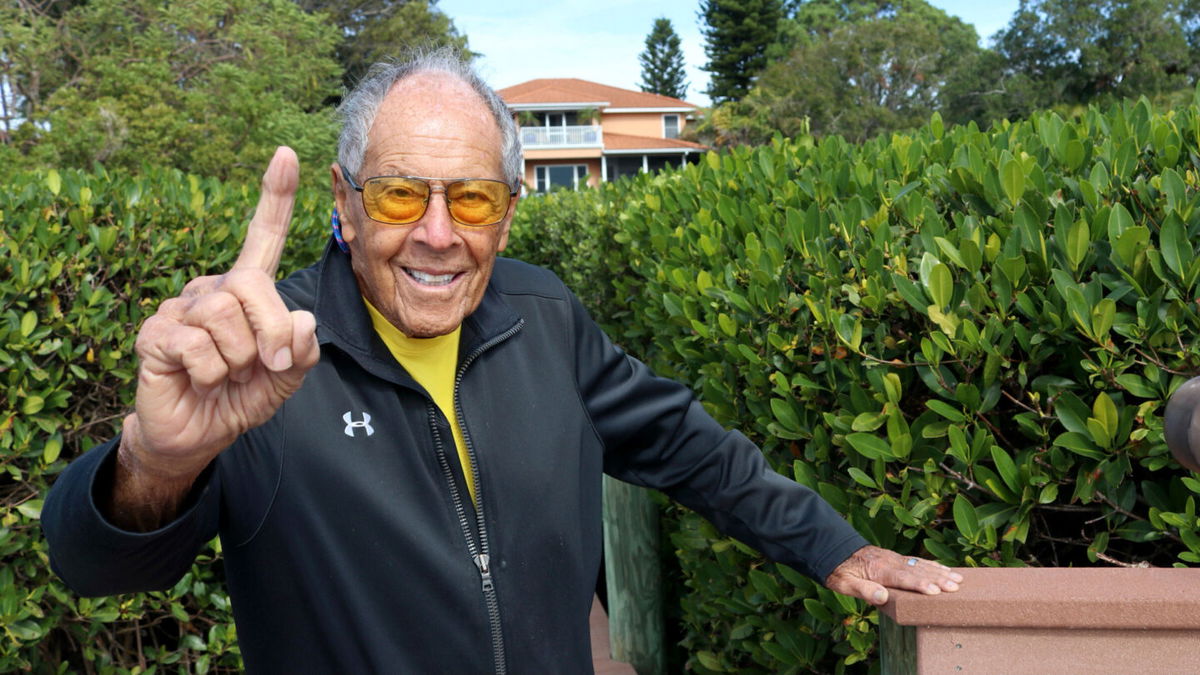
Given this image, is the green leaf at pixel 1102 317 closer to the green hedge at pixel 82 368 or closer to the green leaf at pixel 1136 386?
the green leaf at pixel 1136 386

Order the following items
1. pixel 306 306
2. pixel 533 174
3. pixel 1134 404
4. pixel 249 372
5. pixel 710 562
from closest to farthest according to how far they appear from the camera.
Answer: pixel 249 372 < pixel 1134 404 < pixel 306 306 < pixel 710 562 < pixel 533 174

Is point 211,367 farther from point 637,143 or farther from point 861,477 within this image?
point 637,143

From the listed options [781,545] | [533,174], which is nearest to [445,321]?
[781,545]

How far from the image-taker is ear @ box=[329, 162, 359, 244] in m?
2.24

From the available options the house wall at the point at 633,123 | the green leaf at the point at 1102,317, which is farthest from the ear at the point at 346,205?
the house wall at the point at 633,123

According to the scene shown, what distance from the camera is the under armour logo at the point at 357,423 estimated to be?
6.70 ft

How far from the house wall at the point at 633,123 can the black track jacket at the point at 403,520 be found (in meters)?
66.1

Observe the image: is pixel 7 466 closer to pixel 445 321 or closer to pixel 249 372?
pixel 445 321

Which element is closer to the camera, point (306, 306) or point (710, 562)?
point (306, 306)

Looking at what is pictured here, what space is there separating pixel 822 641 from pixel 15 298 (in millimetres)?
2776

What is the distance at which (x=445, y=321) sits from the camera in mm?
2174

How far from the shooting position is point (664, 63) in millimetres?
79125

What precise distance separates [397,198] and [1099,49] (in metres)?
46.8

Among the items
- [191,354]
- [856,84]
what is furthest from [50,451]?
[856,84]
